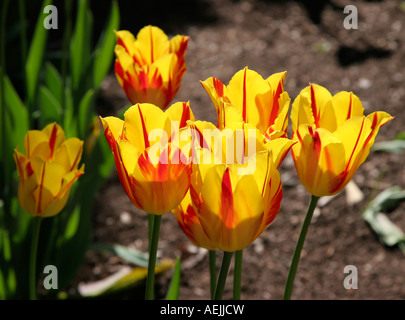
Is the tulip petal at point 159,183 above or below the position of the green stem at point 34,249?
above

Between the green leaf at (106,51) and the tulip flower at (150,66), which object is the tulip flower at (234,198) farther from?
the green leaf at (106,51)

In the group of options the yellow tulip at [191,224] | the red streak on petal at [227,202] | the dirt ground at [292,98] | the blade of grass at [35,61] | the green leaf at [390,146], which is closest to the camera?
the red streak on petal at [227,202]

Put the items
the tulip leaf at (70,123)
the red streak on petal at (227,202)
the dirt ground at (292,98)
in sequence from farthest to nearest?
the dirt ground at (292,98)
the tulip leaf at (70,123)
the red streak on petal at (227,202)

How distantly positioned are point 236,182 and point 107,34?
1.30 m

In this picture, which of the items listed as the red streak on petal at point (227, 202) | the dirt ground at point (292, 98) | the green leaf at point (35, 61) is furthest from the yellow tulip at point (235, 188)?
the green leaf at point (35, 61)

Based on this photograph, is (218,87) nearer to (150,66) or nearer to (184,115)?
(184,115)

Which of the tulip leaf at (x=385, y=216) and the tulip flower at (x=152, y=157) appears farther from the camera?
the tulip leaf at (x=385, y=216)

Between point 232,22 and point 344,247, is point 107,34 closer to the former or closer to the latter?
point 344,247

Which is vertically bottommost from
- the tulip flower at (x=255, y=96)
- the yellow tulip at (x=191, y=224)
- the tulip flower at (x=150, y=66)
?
the yellow tulip at (x=191, y=224)

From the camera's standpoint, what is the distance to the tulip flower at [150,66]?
946mm

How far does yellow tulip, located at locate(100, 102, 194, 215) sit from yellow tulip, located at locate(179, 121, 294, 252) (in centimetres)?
2

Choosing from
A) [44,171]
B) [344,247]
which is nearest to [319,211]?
[344,247]

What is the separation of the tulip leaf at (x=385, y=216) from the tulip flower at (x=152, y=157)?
1471mm

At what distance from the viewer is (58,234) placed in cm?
159
